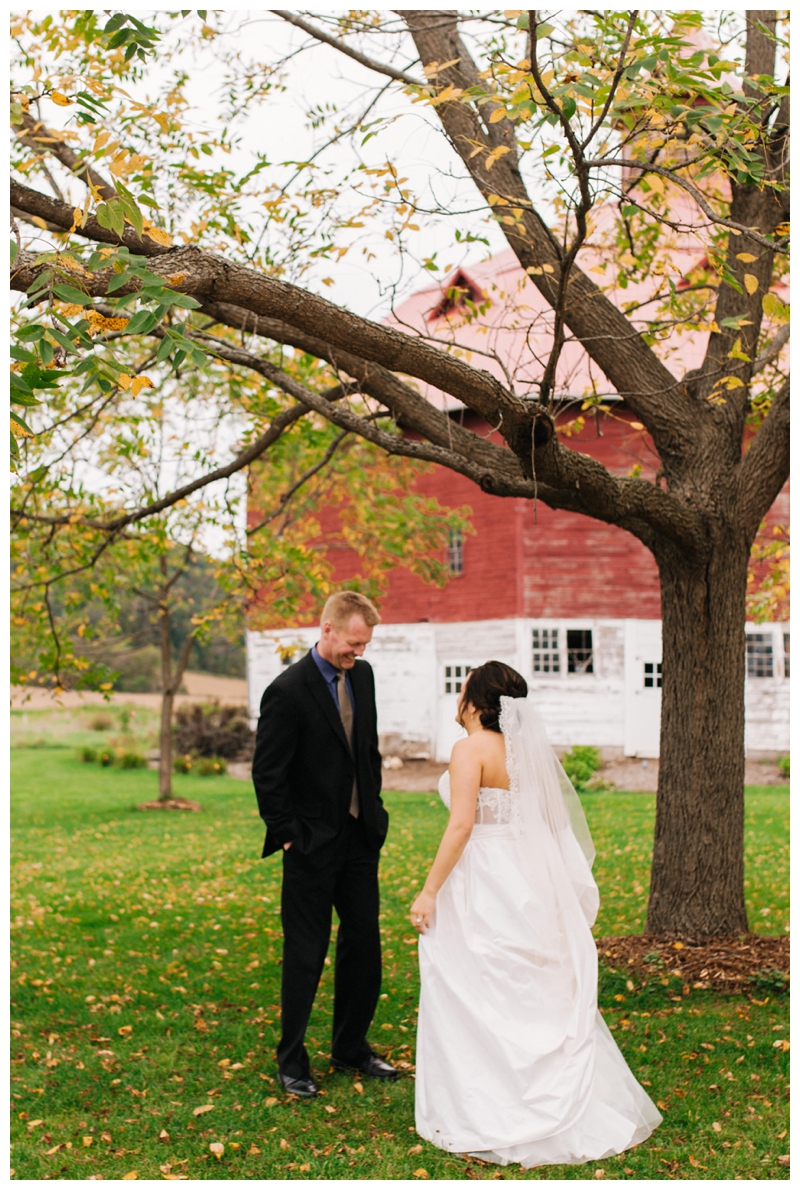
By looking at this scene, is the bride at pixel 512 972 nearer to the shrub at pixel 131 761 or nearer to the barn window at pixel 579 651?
the barn window at pixel 579 651

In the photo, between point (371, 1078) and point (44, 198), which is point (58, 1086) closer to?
point (371, 1078)

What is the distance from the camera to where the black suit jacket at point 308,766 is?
16.8 feet

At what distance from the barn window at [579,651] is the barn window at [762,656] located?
11.8 feet

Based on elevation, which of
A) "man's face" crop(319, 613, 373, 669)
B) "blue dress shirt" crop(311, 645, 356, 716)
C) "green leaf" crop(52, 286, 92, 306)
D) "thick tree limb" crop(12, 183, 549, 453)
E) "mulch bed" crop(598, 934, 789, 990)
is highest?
"thick tree limb" crop(12, 183, 549, 453)

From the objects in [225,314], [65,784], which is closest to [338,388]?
[225,314]

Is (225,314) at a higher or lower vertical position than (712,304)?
lower

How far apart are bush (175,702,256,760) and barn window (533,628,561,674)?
29.1 feet

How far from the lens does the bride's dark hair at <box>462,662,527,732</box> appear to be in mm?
4879

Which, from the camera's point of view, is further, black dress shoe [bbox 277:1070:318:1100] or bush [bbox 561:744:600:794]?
bush [bbox 561:744:600:794]

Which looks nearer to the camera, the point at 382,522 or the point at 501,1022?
the point at 501,1022

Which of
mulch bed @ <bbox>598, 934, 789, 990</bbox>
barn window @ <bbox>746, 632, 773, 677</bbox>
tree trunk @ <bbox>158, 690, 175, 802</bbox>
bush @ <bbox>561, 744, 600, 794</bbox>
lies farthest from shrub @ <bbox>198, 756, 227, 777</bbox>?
mulch bed @ <bbox>598, 934, 789, 990</bbox>

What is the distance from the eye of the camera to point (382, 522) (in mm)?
14906

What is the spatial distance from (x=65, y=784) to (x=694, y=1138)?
21350mm

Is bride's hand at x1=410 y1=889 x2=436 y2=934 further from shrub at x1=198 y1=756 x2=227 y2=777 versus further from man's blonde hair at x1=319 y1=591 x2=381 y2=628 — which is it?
shrub at x1=198 y1=756 x2=227 y2=777
